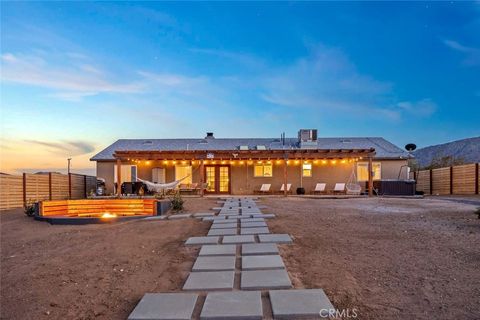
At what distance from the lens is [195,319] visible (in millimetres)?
2299

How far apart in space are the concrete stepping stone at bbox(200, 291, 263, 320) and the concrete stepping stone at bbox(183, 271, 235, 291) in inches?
5.6

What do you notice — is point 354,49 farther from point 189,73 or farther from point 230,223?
point 230,223

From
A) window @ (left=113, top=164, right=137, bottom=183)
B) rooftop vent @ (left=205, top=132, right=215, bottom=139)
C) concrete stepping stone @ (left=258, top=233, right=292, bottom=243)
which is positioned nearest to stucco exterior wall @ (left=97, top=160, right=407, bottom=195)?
window @ (left=113, top=164, right=137, bottom=183)

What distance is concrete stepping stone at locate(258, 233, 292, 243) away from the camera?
4.57m

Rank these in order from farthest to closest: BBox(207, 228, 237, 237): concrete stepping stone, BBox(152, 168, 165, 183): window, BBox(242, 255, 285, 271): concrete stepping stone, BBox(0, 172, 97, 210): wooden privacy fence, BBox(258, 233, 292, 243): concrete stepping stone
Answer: BBox(152, 168, 165, 183): window < BBox(0, 172, 97, 210): wooden privacy fence < BBox(207, 228, 237, 237): concrete stepping stone < BBox(258, 233, 292, 243): concrete stepping stone < BBox(242, 255, 285, 271): concrete stepping stone

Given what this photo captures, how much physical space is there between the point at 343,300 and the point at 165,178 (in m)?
15.9

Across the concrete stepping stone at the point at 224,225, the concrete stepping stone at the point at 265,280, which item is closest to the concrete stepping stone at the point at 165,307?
the concrete stepping stone at the point at 265,280

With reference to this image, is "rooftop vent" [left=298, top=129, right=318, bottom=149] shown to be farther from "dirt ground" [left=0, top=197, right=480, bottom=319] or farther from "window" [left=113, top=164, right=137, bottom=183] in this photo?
"dirt ground" [left=0, top=197, right=480, bottom=319]

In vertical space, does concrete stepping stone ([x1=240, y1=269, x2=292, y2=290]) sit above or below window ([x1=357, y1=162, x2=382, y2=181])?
below

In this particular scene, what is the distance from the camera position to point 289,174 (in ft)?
58.1

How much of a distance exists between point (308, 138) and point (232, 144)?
14.9 ft

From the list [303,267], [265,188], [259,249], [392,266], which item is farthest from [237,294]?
[265,188]

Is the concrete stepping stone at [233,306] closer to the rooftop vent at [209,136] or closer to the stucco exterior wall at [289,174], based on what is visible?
the stucco exterior wall at [289,174]

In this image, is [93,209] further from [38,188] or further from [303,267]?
[303,267]
